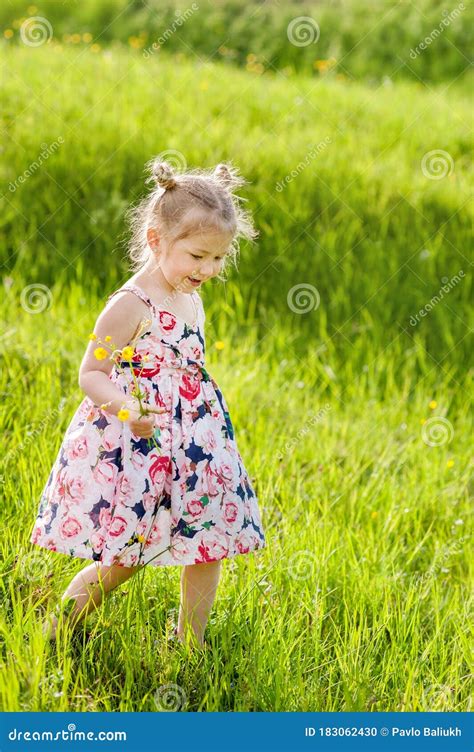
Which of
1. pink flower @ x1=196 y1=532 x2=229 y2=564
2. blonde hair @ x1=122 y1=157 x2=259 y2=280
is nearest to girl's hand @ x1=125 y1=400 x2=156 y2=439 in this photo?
pink flower @ x1=196 y1=532 x2=229 y2=564

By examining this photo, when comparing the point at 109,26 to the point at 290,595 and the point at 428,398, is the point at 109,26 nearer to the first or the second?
the point at 428,398

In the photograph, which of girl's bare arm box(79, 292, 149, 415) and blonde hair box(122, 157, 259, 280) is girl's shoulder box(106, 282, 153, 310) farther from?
blonde hair box(122, 157, 259, 280)

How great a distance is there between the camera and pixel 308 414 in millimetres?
4402

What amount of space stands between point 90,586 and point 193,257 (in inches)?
36.4

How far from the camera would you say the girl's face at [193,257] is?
8.51 ft

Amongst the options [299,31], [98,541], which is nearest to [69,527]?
[98,541]

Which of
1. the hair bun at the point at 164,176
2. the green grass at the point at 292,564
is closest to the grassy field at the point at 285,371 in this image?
the green grass at the point at 292,564

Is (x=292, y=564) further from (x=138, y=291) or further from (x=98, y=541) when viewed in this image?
(x=138, y=291)

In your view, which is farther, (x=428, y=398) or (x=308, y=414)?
(x=428, y=398)

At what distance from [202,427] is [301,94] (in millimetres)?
→ 5462

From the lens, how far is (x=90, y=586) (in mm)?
2621

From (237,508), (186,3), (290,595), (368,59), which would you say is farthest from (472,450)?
(186,3)

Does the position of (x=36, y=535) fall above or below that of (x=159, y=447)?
below

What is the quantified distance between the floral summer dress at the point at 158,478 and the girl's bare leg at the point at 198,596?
0.13 metres
